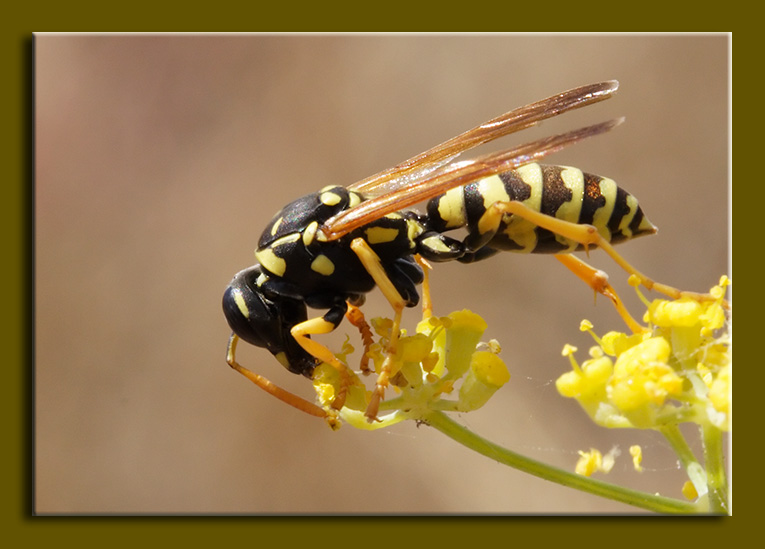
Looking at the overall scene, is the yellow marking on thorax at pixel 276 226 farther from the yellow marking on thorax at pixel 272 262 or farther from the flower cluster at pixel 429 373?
the flower cluster at pixel 429 373

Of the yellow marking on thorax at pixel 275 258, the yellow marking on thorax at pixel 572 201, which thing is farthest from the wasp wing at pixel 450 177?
the yellow marking on thorax at pixel 572 201

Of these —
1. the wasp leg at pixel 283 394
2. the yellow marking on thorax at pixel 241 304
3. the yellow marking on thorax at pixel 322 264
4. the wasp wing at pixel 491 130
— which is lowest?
the wasp leg at pixel 283 394

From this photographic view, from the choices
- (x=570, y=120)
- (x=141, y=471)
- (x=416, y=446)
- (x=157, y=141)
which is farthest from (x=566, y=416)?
(x=157, y=141)

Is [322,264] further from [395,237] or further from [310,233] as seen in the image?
[395,237]

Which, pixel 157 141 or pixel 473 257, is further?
pixel 157 141

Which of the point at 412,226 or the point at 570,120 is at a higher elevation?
the point at 570,120

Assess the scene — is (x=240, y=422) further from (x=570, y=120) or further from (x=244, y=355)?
(x=570, y=120)

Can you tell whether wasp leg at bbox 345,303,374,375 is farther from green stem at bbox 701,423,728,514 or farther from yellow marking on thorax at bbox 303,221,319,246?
green stem at bbox 701,423,728,514
